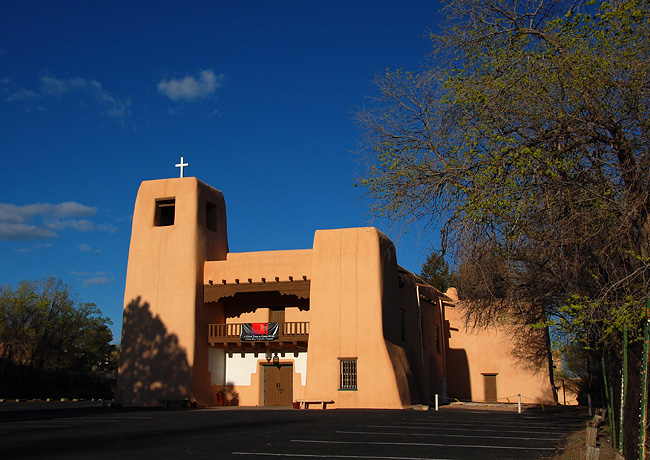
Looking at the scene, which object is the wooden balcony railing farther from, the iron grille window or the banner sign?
the iron grille window

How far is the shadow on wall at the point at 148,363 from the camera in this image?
26984 mm

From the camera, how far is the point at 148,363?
90.7 ft

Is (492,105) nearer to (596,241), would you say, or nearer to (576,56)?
(576,56)

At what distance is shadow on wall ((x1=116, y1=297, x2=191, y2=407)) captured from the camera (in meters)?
27.0

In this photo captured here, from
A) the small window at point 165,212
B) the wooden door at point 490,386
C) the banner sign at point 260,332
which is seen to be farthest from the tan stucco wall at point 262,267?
the wooden door at point 490,386

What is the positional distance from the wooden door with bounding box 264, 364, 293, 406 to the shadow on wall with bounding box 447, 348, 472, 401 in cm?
1163

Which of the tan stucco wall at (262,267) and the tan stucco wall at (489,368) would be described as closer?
the tan stucco wall at (262,267)

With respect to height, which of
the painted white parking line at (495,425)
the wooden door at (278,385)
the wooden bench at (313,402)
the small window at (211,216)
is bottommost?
the painted white parking line at (495,425)

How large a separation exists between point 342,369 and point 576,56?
713 inches

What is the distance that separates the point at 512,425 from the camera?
16438 mm

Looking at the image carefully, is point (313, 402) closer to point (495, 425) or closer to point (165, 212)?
point (495, 425)

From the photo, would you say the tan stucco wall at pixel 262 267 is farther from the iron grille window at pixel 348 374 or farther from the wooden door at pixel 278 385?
the wooden door at pixel 278 385

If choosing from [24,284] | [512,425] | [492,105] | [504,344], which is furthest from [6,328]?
[492,105]

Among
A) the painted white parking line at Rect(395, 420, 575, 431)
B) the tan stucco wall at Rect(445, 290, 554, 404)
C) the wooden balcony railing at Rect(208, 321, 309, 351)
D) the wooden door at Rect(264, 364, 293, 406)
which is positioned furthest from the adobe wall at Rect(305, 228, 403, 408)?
the tan stucco wall at Rect(445, 290, 554, 404)
